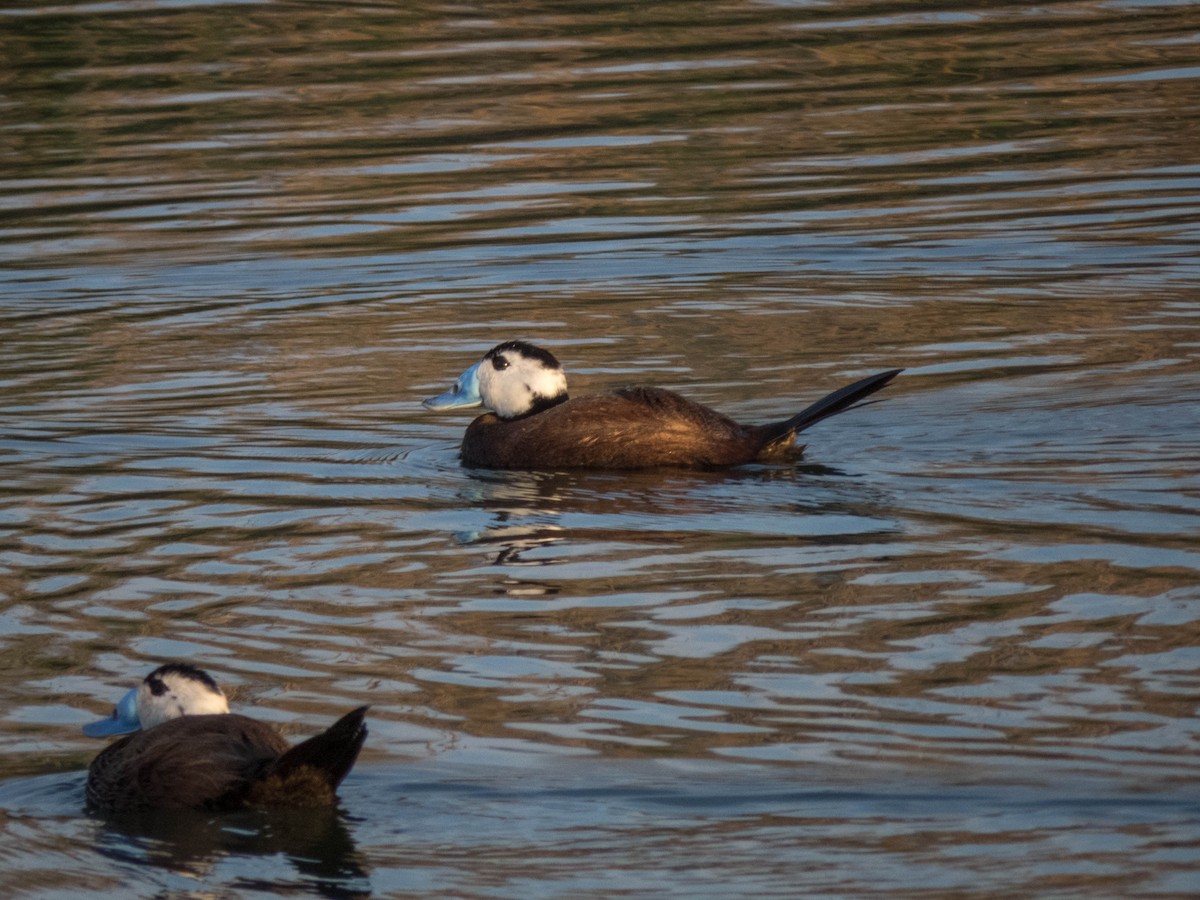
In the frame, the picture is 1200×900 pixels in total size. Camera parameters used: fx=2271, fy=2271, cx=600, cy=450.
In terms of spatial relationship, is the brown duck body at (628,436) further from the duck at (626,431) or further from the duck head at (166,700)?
the duck head at (166,700)

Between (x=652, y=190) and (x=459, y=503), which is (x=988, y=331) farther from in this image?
(x=652, y=190)

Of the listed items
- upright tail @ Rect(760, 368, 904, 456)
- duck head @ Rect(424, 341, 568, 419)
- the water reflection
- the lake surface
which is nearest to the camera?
the water reflection

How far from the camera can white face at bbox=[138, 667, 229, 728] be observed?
6.04m

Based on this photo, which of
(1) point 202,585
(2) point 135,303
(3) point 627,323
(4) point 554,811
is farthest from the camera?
(2) point 135,303

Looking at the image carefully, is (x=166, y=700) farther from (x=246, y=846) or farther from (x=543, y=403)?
(x=543, y=403)

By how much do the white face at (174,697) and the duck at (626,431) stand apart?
10.5 ft

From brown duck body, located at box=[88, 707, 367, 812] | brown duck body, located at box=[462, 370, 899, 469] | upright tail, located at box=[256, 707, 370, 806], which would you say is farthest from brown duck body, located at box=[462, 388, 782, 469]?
upright tail, located at box=[256, 707, 370, 806]

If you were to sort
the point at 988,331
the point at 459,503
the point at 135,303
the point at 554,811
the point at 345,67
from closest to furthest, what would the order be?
the point at 554,811
the point at 459,503
the point at 988,331
the point at 135,303
the point at 345,67

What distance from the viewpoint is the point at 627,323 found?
39.5 ft

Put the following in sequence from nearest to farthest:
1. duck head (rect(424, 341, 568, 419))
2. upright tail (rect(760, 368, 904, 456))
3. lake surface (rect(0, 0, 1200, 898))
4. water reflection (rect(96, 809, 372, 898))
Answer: water reflection (rect(96, 809, 372, 898)) < lake surface (rect(0, 0, 1200, 898)) < upright tail (rect(760, 368, 904, 456)) < duck head (rect(424, 341, 568, 419))

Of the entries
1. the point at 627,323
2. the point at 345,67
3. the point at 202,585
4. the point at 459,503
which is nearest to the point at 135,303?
the point at 627,323

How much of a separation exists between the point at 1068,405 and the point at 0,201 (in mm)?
9226

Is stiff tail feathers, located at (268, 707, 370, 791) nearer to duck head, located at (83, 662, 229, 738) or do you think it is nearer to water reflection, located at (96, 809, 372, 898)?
water reflection, located at (96, 809, 372, 898)

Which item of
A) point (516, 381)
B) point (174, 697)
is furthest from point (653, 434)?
point (174, 697)
